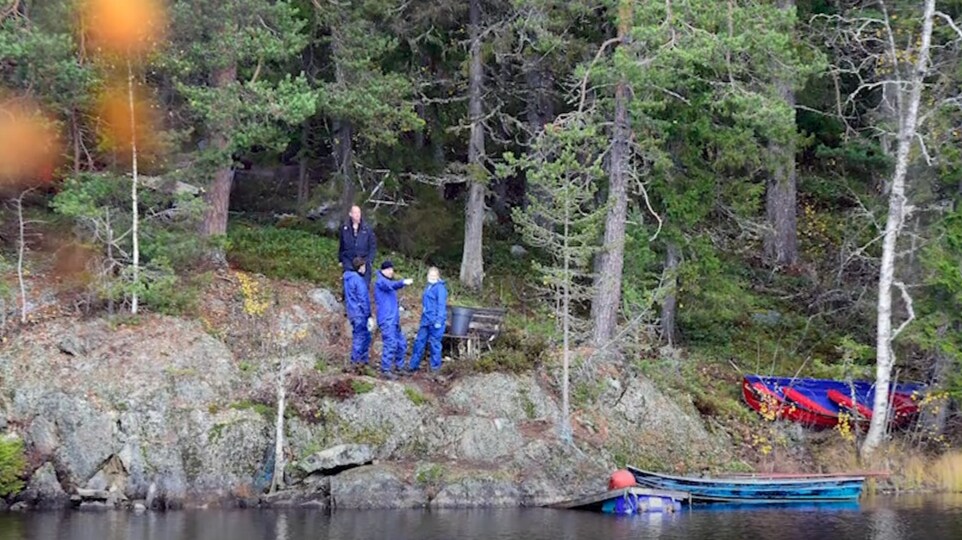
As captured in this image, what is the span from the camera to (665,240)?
2292 centimetres

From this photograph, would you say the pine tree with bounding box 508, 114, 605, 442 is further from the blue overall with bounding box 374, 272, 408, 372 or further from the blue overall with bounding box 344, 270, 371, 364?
the blue overall with bounding box 344, 270, 371, 364

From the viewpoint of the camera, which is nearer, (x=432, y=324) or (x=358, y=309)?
(x=358, y=309)

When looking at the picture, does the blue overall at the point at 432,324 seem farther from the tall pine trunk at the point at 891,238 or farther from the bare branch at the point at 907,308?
the bare branch at the point at 907,308

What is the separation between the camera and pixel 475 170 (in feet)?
77.0

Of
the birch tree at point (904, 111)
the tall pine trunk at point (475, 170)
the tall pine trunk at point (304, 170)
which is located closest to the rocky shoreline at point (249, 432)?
the birch tree at point (904, 111)

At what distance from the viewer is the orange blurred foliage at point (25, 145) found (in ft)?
64.8

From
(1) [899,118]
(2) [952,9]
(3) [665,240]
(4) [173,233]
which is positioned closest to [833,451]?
(3) [665,240]

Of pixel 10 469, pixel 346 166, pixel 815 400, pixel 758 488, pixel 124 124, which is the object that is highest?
pixel 346 166

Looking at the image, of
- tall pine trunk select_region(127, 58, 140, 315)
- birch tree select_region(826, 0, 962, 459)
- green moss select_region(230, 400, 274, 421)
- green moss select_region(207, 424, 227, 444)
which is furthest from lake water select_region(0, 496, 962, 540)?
tall pine trunk select_region(127, 58, 140, 315)

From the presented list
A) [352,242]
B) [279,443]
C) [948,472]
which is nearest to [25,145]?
[352,242]

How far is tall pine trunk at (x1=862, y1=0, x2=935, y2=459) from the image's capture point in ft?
69.6

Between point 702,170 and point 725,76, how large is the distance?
191 cm

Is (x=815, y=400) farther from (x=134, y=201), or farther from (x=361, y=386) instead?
(x=134, y=201)

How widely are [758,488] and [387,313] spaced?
6788 millimetres
